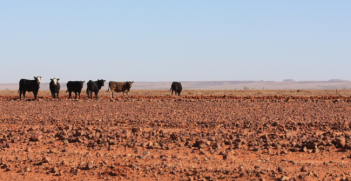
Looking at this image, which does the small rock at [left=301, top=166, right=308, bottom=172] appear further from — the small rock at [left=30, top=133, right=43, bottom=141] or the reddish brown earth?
the small rock at [left=30, top=133, right=43, bottom=141]

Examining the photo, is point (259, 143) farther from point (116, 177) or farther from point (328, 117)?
point (328, 117)

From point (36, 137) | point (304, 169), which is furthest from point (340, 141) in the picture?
point (36, 137)

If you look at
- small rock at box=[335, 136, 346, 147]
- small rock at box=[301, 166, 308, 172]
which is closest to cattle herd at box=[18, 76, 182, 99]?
small rock at box=[335, 136, 346, 147]

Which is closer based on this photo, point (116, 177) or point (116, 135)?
point (116, 177)

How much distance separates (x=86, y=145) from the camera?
9.23 meters

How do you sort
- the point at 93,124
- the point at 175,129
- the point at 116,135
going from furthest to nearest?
the point at 93,124
the point at 175,129
the point at 116,135

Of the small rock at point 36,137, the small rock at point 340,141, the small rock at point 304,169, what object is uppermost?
the small rock at point 340,141

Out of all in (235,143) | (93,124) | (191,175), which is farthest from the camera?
(93,124)

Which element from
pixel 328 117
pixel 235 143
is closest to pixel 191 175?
pixel 235 143

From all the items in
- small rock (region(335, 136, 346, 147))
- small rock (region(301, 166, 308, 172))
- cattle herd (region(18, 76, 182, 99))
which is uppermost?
cattle herd (region(18, 76, 182, 99))

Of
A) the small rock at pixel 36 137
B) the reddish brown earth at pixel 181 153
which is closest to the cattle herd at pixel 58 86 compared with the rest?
the reddish brown earth at pixel 181 153

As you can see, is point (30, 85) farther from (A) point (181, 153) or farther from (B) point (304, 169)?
(B) point (304, 169)

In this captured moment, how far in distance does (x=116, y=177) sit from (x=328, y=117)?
352 inches

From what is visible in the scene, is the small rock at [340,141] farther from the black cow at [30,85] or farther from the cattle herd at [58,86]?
the black cow at [30,85]
